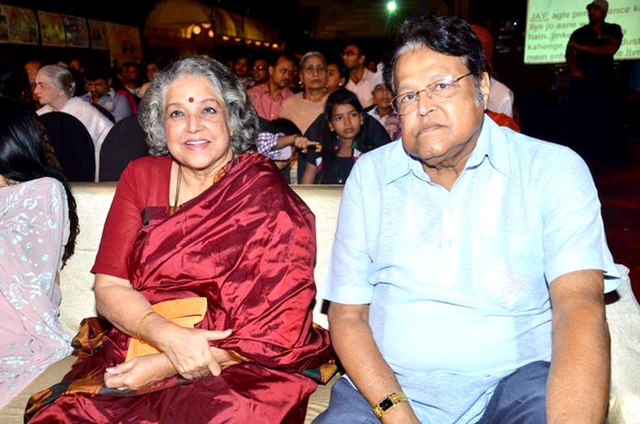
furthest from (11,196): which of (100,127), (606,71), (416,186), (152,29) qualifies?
(152,29)

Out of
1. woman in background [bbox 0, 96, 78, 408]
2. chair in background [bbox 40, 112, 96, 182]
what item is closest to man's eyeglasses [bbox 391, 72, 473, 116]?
woman in background [bbox 0, 96, 78, 408]

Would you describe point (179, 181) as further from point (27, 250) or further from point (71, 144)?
point (71, 144)

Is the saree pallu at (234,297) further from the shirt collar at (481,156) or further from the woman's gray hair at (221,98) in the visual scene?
the shirt collar at (481,156)

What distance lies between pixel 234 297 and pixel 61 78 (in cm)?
461

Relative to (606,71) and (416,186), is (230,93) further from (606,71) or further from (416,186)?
(606,71)

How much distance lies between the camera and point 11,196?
2.58 metres

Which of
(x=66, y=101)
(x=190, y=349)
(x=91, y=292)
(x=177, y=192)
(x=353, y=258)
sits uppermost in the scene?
(x=66, y=101)

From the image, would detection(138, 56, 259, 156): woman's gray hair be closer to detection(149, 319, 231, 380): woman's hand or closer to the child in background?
detection(149, 319, 231, 380): woman's hand

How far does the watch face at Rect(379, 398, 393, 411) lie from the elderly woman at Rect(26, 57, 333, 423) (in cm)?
37

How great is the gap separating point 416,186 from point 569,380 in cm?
67

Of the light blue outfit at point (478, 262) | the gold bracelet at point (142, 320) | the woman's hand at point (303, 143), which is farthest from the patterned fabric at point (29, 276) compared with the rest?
the woman's hand at point (303, 143)

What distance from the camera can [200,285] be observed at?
2.25m

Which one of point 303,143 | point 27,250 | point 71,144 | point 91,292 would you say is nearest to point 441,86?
point 27,250

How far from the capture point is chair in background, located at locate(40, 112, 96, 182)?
446 centimetres
